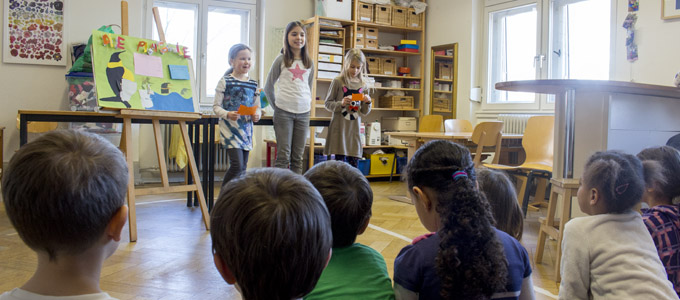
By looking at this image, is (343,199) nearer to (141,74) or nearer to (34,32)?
(141,74)

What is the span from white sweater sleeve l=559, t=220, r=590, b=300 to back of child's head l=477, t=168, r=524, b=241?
137 millimetres

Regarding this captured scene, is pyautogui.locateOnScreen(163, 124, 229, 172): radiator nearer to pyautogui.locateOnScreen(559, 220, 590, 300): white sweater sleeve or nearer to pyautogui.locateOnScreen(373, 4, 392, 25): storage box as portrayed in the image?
pyautogui.locateOnScreen(373, 4, 392, 25): storage box

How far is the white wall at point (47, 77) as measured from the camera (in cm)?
474

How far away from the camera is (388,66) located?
242 inches

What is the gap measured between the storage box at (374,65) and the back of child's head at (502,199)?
4.74m

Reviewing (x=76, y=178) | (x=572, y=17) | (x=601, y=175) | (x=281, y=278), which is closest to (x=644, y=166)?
(x=601, y=175)

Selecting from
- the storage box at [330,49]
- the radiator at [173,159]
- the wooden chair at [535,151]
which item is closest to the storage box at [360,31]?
the storage box at [330,49]

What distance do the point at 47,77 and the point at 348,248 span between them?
4855mm

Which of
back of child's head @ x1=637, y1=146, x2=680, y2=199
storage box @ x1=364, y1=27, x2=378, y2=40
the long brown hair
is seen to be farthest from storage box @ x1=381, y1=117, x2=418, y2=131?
back of child's head @ x1=637, y1=146, x2=680, y2=199

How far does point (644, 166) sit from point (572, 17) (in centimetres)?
410

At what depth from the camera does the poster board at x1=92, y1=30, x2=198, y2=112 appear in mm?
2867

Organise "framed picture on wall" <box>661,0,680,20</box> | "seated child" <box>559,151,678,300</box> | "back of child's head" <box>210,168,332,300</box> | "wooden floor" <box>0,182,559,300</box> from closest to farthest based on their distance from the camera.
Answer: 1. "back of child's head" <box>210,168,332,300</box>
2. "seated child" <box>559,151,678,300</box>
3. "wooden floor" <box>0,182,559,300</box>
4. "framed picture on wall" <box>661,0,680,20</box>

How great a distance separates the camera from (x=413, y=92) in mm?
6457

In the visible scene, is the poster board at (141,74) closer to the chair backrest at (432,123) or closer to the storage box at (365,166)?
the storage box at (365,166)
